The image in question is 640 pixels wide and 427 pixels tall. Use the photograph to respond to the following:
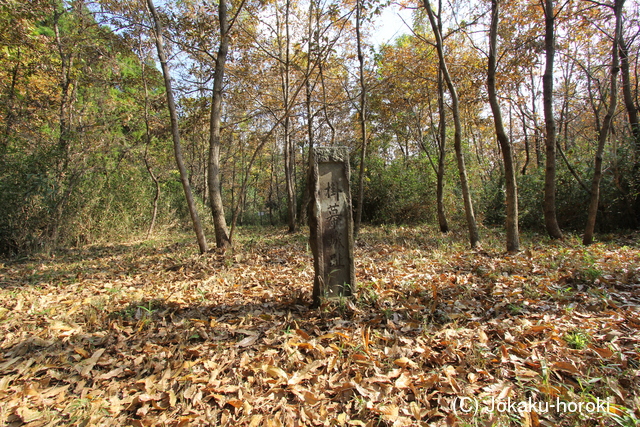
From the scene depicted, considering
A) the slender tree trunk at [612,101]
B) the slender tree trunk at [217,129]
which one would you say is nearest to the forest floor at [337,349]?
the slender tree trunk at [612,101]

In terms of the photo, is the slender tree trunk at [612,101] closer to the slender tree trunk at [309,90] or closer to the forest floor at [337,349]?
the forest floor at [337,349]

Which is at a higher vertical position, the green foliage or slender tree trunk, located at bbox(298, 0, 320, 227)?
slender tree trunk, located at bbox(298, 0, 320, 227)

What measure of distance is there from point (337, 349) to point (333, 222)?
4.44ft

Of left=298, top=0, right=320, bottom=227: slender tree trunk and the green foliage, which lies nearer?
left=298, top=0, right=320, bottom=227: slender tree trunk

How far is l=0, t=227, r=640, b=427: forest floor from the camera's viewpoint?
73.7 inches

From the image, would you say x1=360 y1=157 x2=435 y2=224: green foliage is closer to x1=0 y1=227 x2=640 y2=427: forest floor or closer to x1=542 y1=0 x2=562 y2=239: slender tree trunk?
x1=542 y1=0 x2=562 y2=239: slender tree trunk

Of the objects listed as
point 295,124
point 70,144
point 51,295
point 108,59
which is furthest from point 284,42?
point 51,295

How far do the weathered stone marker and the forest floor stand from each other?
9.7 inches

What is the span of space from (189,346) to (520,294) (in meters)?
3.52

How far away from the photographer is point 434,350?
2.45 m

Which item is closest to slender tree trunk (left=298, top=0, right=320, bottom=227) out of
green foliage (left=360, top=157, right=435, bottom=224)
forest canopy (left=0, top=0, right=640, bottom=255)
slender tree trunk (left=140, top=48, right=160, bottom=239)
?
forest canopy (left=0, top=0, right=640, bottom=255)

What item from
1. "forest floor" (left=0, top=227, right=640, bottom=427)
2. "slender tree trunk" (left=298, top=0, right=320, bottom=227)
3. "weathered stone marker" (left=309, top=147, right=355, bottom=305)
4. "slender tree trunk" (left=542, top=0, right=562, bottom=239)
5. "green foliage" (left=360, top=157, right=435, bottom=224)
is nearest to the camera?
"forest floor" (left=0, top=227, right=640, bottom=427)

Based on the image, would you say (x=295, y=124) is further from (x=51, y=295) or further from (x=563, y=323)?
(x=563, y=323)

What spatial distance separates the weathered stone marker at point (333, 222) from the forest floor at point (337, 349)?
246 millimetres
